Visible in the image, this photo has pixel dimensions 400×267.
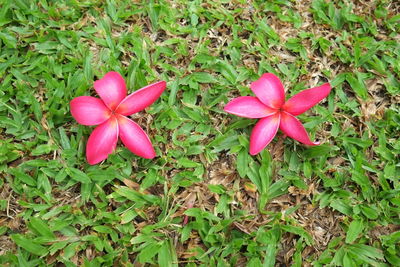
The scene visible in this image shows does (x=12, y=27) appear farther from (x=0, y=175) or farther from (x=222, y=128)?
(x=222, y=128)

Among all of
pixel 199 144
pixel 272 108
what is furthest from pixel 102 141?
pixel 272 108

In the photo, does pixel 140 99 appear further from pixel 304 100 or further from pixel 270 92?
pixel 304 100

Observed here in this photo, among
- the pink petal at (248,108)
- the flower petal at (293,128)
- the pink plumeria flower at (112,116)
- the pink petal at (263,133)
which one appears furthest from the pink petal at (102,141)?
the flower petal at (293,128)

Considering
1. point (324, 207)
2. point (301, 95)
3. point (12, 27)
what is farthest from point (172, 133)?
point (12, 27)

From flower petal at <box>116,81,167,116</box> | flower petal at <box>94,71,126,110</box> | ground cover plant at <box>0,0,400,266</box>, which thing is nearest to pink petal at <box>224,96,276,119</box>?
ground cover plant at <box>0,0,400,266</box>

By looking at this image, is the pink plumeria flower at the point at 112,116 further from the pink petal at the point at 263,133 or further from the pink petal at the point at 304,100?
the pink petal at the point at 304,100

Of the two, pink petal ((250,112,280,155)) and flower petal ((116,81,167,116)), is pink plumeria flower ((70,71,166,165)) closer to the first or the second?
flower petal ((116,81,167,116))
